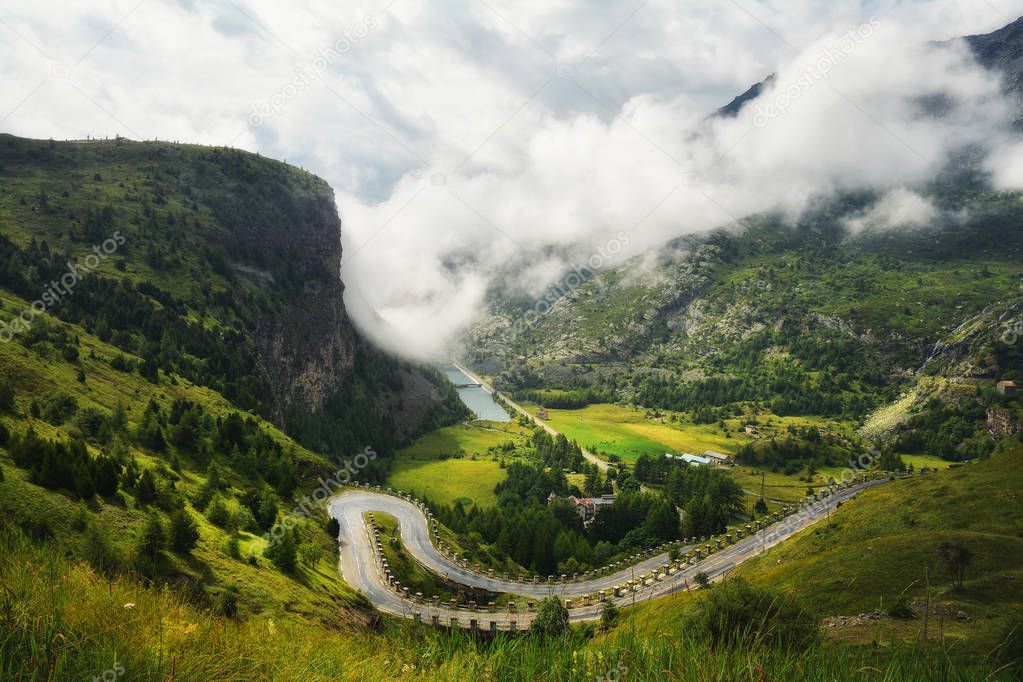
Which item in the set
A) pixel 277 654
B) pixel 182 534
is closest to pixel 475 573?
pixel 182 534

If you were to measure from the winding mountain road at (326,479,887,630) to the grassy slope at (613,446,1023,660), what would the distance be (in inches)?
290

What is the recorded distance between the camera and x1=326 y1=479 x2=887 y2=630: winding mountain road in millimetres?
49906

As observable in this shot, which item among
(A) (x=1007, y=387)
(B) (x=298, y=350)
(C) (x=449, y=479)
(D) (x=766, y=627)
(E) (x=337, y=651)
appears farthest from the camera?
(A) (x=1007, y=387)

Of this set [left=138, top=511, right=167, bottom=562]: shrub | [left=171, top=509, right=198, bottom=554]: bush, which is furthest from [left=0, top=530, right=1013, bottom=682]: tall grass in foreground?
[left=171, top=509, right=198, bottom=554]: bush

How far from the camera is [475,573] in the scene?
64438mm

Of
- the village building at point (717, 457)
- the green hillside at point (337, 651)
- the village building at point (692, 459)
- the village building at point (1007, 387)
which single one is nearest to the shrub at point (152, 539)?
the green hillside at point (337, 651)

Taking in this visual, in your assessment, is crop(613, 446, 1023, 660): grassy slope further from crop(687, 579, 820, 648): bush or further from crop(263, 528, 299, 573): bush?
crop(263, 528, 299, 573): bush

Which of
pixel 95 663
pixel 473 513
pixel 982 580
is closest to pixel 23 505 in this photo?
pixel 95 663

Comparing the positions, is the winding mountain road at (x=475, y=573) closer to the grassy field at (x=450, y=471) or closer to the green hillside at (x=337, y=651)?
the green hillside at (x=337, y=651)

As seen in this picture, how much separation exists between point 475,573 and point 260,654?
64655mm

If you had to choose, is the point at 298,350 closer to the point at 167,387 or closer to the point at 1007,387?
the point at 167,387

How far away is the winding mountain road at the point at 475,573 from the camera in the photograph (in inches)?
1965

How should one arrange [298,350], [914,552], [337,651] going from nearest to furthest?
[337,651] → [914,552] → [298,350]

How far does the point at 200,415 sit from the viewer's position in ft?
229
